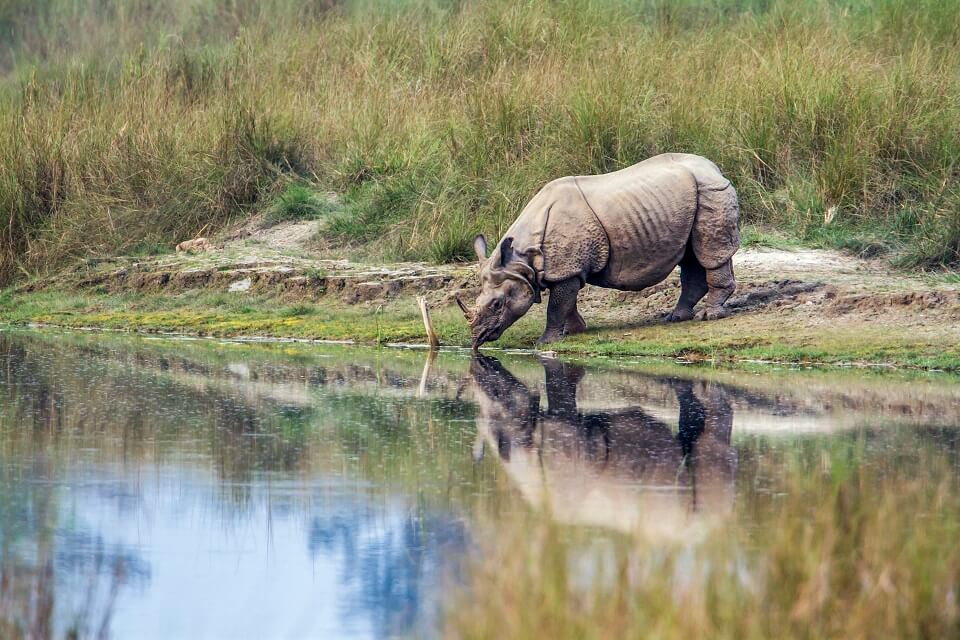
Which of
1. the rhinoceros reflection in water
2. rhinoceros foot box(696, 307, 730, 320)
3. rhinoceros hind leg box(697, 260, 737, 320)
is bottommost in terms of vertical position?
rhinoceros foot box(696, 307, 730, 320)

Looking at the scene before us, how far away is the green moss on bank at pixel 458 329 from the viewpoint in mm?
11039


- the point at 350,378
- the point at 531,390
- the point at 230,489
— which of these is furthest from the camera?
the point at 350,378

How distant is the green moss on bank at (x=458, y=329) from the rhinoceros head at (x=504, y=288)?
441 millimetres

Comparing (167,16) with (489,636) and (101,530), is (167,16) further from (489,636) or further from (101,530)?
(489,636)

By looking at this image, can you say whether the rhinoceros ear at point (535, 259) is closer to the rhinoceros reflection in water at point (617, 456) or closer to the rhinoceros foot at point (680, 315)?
the rhinoceros foot at point (680, 315)

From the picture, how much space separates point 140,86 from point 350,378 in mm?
9108

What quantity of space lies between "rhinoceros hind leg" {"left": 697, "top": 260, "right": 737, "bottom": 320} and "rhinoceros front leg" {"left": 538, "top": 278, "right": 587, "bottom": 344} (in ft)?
3.27

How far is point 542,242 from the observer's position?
1180cm

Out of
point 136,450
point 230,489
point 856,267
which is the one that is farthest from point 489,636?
point 856,267

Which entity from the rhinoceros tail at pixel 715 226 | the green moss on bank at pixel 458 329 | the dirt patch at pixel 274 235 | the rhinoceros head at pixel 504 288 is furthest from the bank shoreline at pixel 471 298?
the rhinoceros tail at pixel 715 226

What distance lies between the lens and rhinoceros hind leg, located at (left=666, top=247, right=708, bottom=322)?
481 inches

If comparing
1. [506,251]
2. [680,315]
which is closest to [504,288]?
[506,251]

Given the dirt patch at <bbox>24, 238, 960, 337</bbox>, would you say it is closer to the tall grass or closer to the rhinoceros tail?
the tall grass

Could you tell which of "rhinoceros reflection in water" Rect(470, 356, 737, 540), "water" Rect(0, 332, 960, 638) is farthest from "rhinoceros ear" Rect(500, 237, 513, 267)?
"rhinoceros reflection in water" Rect(470, 356, 737, 540)
